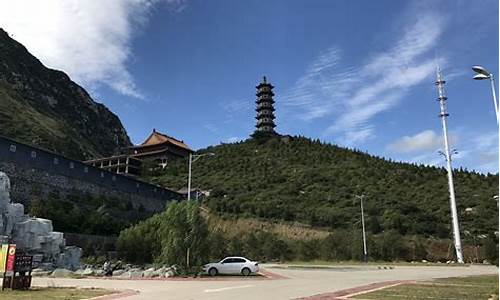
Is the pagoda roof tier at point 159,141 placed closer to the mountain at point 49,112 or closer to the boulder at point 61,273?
the mountain at point 49,112

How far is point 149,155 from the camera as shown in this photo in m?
→ 118

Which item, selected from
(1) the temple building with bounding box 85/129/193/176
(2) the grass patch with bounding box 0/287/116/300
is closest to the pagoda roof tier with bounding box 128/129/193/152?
(1) the temple building with bounding box 85/129/193/176

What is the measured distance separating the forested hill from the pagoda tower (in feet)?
31.1

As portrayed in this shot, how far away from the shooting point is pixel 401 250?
174 feet

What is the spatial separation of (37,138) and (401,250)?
7511 centimetres

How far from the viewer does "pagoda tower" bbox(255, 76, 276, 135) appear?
127m

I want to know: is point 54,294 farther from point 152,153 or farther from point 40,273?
point 152,153

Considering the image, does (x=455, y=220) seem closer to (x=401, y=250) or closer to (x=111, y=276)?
(x=401, y=250)

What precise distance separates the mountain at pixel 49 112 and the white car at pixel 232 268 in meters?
73.2

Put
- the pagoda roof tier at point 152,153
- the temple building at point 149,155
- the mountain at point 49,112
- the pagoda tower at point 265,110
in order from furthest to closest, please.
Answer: the pagoda tower at point 265,110 < the pagoda roof tier at point 152,153 < the temple building at point 149,155 < the mountain at point 49,112

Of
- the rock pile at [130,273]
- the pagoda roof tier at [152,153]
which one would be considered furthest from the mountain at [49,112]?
the rock pile at [130,273]

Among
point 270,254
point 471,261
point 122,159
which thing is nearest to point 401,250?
point 471,261

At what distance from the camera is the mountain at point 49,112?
101375mm

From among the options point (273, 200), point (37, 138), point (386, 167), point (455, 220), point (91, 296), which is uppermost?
point (37, 138)
